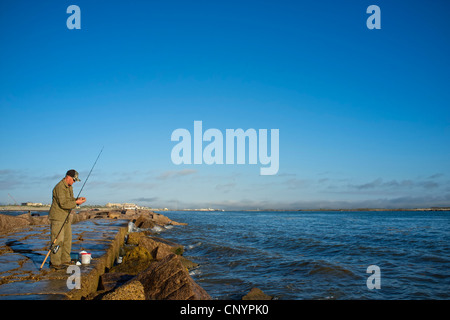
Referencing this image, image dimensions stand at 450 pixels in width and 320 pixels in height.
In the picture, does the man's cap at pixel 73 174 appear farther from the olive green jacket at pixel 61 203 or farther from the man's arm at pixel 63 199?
the man's arm at pixel 63 199

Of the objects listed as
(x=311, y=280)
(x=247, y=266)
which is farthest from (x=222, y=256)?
(x=311, y=280)

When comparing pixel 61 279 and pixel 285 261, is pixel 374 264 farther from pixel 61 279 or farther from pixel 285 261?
pixel 61 279

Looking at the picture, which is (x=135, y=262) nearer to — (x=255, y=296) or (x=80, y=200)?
(x=80, y=200)

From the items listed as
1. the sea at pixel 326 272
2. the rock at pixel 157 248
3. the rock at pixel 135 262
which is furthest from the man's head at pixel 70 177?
the rock at pixel 157 248

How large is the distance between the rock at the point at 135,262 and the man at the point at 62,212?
2.28 meters

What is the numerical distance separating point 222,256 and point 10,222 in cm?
915

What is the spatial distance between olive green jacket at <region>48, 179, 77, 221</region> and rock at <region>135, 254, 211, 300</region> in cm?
217

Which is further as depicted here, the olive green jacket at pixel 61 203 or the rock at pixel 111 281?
the olive green jacket at pixel 61 203

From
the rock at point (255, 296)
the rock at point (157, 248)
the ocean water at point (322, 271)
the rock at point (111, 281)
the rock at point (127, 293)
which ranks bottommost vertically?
the ocean water at point (322, 271)

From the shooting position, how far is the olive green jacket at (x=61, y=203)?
20.1 feet

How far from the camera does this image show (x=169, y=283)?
5.27m

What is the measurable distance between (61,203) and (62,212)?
9.9 inches

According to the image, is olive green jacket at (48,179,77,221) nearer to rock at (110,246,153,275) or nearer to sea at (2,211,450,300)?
rock at (110,246,153,275)

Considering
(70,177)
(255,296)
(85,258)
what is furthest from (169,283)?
(70,177)
